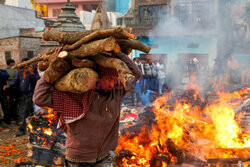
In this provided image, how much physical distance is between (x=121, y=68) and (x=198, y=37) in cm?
1561

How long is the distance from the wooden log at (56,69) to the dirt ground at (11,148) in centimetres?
360

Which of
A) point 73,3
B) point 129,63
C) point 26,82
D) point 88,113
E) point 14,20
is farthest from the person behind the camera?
point 73,3

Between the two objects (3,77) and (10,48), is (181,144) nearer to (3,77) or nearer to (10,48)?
(3,77)

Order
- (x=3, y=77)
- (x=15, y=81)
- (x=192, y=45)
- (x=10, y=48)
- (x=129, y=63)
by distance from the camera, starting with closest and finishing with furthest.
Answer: (x=129, y=63)
(x=15, y=81)
(x=3, y=77)
(x=10, y=48)
(x=192, y=45)

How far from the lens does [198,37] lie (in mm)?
16031

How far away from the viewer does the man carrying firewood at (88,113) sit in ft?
6.89

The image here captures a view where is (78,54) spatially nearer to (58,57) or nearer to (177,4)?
(58,57)

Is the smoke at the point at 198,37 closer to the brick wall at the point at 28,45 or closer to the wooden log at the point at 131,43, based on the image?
the brick wall at the point at 28,45

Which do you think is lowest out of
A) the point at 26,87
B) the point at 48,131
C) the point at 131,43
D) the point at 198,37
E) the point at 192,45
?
the point at 48,131

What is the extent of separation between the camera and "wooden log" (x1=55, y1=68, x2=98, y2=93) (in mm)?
1906

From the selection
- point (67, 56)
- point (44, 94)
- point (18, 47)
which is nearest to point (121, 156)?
point (44, 94)

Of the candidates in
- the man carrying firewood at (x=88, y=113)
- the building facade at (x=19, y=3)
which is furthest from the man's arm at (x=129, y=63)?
the building facade at (x=19, y=3)

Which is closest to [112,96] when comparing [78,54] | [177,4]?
[78,54]

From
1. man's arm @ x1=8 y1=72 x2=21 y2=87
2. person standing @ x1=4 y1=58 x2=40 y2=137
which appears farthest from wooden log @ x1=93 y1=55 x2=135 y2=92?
man's arm @ x1=8 y1=72 x2=21 y2=87
